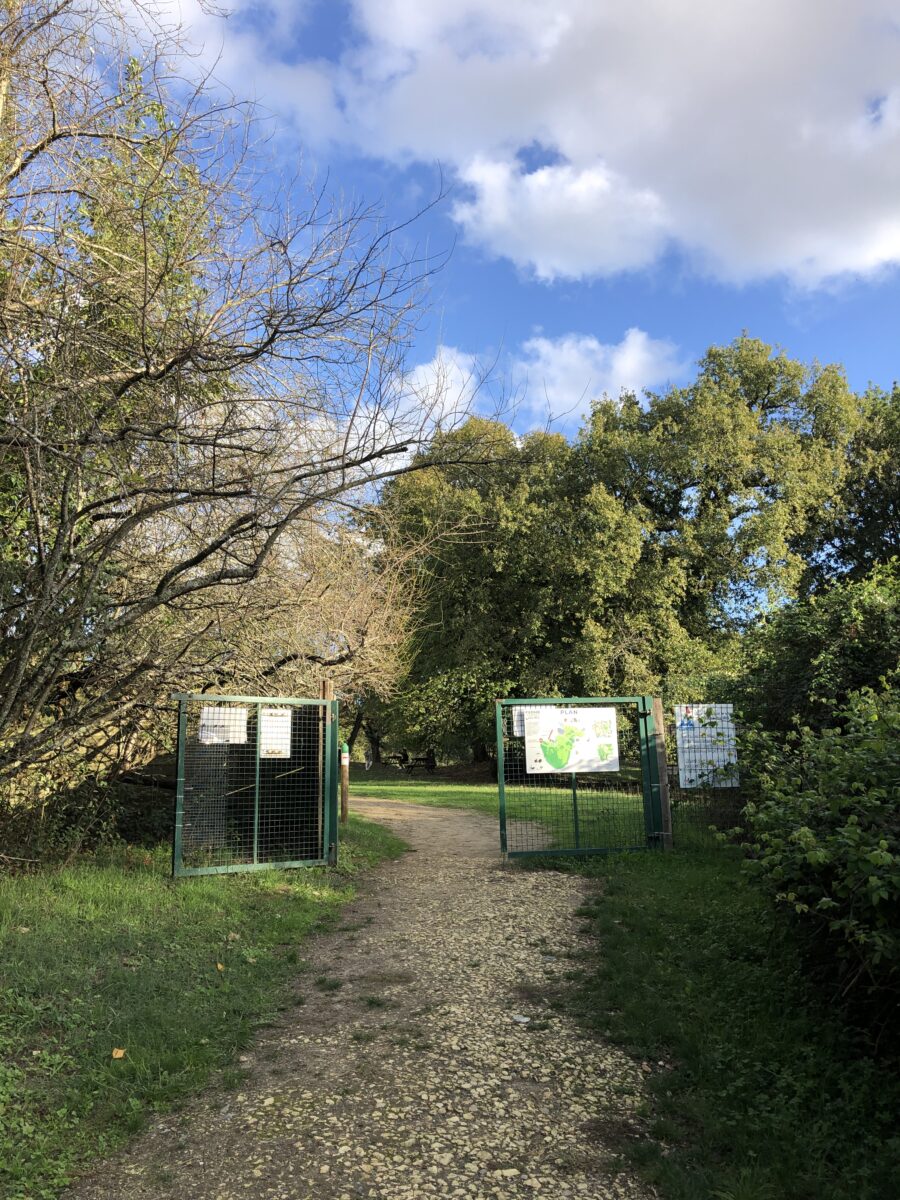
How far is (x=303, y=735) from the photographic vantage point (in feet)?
30.0

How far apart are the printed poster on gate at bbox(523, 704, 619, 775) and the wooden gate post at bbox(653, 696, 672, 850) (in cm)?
59

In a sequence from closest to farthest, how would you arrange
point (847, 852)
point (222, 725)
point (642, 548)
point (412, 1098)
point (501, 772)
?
point (847, 852) < point (412, 1098) < point (222, 725) < point (501, 772) < point (642, 548)

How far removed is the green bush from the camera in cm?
316

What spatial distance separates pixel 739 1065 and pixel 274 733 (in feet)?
19.7

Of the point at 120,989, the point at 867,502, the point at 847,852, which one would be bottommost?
the point at 120,989

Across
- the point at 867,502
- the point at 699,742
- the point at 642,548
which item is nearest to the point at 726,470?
the point at 642,548

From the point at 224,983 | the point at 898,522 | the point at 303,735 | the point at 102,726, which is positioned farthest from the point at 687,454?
the point at 224,983

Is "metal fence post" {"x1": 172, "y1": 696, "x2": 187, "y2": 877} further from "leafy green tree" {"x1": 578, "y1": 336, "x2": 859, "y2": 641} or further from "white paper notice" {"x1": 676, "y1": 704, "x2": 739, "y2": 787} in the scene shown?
"leafy green tree" {"x1": 578, "y1": 336, "x2": 859, "y2": 641}

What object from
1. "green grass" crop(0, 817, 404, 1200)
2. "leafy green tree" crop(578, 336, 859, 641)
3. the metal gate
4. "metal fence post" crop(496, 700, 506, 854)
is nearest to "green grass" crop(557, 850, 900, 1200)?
"green grass" crop(0, 817, 404, 1200)

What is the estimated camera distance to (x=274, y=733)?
8.75 m

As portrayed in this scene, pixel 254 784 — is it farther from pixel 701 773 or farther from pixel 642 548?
pixel 642 548

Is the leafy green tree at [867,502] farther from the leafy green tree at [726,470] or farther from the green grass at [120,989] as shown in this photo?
the green grass at [120,989]

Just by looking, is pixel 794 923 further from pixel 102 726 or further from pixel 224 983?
pixel 102 726

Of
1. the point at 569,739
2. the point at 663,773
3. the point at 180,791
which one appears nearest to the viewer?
the point at 180,791
